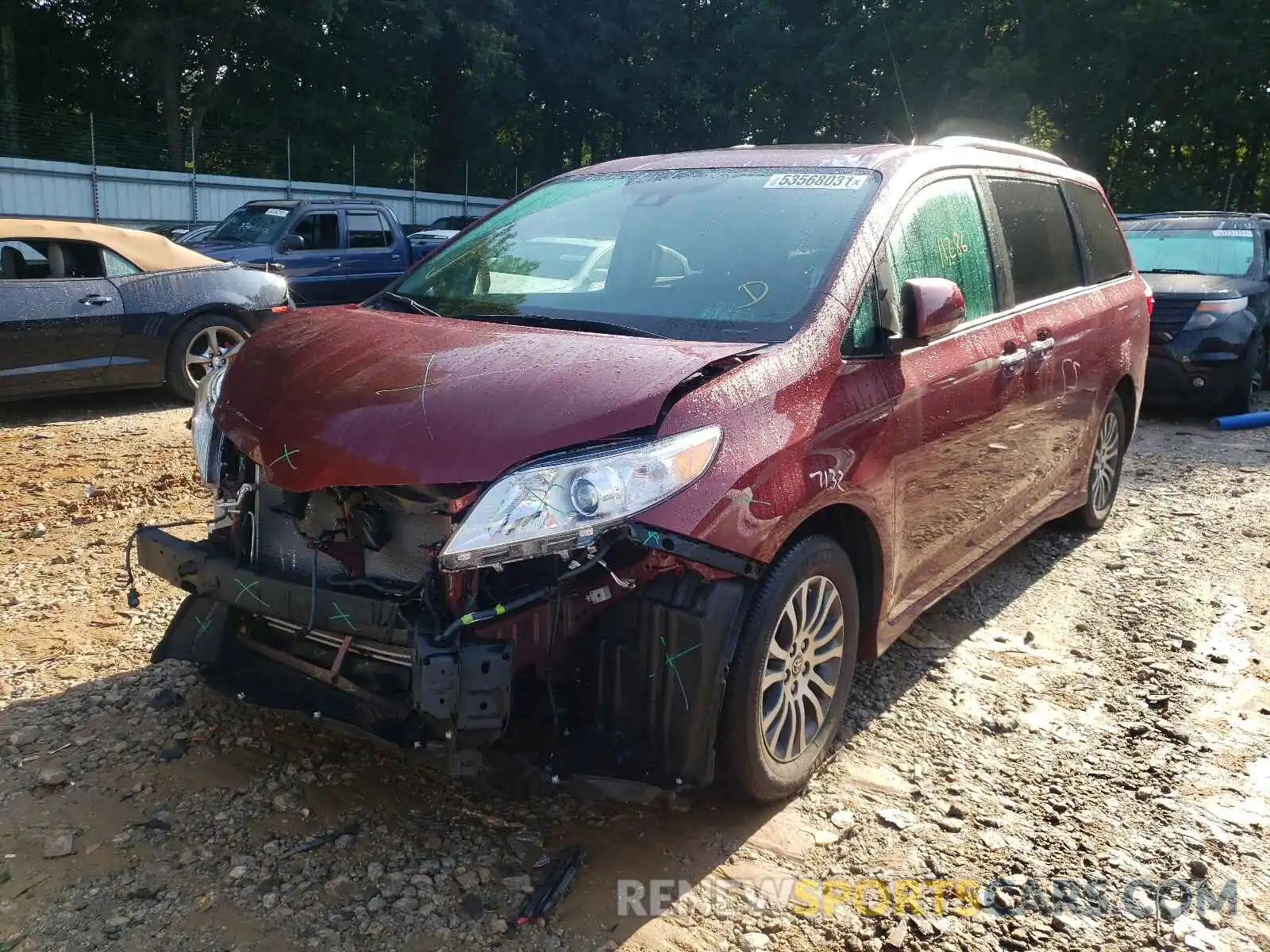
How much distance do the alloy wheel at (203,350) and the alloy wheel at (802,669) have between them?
21.1ft

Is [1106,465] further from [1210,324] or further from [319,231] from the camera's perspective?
[319,231]

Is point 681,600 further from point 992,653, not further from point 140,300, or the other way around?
point 140,300

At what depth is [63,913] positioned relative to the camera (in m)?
2.50

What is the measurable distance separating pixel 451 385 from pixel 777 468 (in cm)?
86

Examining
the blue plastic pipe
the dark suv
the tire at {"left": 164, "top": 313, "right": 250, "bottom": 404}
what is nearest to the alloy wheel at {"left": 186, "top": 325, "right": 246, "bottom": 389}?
the tire at {"left": 164, "top": 313, "right": 250, "bottom": 404}

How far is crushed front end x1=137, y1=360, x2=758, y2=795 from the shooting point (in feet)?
8.10

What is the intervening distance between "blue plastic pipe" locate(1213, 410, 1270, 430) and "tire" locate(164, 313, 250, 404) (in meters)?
8.01

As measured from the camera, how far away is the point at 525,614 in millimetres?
2518

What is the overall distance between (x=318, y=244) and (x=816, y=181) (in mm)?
9590

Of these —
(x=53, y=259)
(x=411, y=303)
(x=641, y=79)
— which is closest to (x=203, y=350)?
(x=53, y=259)

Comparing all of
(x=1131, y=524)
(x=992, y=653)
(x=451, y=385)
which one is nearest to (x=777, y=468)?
(x=451, y=385)

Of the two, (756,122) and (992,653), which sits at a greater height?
(756,122)

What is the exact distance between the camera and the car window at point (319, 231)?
11961mm

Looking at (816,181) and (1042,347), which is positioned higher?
(816,181)
